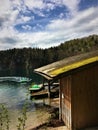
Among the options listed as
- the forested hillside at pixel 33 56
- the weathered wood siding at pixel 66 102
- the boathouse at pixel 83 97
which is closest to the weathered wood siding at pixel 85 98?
the boathouse at pixel 83 97

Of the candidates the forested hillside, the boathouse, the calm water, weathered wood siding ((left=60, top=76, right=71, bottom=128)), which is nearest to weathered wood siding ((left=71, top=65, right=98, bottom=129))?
the boathouse

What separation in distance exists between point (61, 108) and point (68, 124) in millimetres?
2281

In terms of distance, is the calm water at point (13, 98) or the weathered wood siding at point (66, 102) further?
the calm water at point (13, 98)

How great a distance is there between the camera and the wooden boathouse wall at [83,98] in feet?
44.2

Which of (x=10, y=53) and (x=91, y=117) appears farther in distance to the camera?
(x=10, y=53)

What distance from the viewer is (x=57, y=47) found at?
134 meters

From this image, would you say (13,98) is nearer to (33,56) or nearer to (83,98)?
(83,98)

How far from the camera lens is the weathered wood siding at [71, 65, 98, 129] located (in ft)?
44.2

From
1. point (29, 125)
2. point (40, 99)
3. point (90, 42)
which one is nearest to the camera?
point (29, 125)

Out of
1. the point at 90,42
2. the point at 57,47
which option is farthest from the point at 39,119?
the point at 57,47

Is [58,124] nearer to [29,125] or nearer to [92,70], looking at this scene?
[29,125]

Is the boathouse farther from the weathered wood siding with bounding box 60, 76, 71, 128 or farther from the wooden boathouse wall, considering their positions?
the weathered wood siding with bounding box 60, 76, 71, 128

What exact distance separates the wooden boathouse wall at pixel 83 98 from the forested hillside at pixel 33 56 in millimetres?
104020

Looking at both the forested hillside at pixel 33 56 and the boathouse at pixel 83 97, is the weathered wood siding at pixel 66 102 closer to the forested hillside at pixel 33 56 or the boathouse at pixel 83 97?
the boathouse at pixel 83 97
